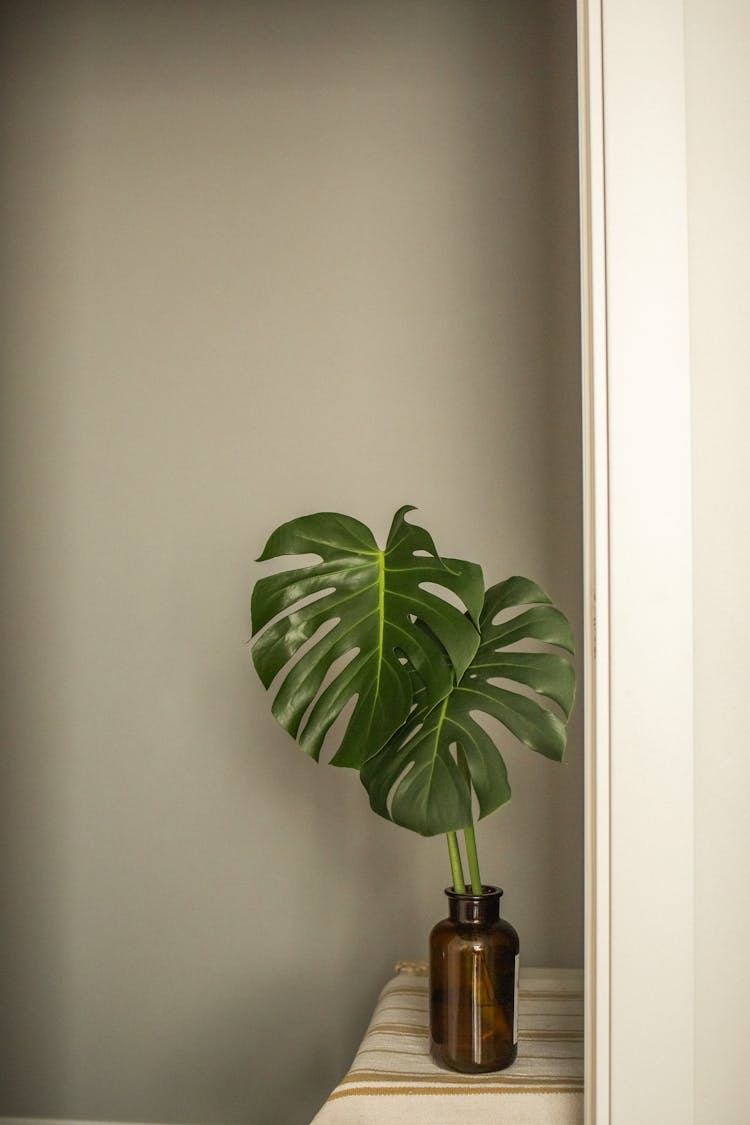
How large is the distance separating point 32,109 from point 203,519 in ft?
2.99

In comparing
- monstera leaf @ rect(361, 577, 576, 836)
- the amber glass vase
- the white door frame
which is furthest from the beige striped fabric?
monstera leaf @ rect(361, 577, 576, 836)

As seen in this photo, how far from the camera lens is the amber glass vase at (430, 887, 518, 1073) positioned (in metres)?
1.20

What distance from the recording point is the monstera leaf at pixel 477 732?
1112 millimetres

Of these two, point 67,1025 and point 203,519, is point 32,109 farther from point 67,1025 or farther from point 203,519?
point 67,1025

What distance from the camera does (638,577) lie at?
1001mm

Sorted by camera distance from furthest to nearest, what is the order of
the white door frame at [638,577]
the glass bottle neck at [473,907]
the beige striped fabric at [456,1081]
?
the glass bottle neck at [473,907] → the beige striped fabric at [456,1081] → the white door frame at [638,577]

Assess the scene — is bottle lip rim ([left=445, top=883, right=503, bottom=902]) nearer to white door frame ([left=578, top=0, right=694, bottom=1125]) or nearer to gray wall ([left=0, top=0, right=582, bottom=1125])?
white door frame ([left=578, top=0, right=694, bottom=1125])

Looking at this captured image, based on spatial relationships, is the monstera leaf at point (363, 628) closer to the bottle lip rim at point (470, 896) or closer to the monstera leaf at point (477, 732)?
the monstera leaf at point (477, 732)

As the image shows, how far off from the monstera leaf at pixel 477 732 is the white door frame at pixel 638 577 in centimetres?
14

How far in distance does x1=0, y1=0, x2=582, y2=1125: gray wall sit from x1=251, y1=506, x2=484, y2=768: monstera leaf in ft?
1.96

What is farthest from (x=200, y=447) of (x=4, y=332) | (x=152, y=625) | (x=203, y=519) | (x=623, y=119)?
(x=623, y=119)

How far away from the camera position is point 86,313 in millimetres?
1966

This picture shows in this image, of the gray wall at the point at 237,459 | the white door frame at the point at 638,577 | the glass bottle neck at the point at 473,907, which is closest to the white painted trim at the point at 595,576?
the white door frame at the point at 638,577

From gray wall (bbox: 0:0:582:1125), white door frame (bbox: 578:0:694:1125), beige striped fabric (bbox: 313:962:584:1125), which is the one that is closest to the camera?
white door frame (bbox: 578:0:694:1125)
